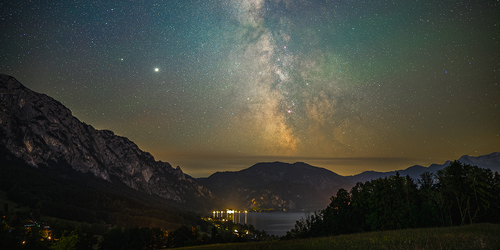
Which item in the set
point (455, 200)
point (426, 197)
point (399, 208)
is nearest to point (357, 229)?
point (399, 208)

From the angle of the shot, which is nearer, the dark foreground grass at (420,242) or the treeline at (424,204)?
the dark foreground grass at (420,242)

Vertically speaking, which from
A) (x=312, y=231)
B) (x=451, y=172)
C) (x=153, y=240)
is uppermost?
(x=451, y=172)

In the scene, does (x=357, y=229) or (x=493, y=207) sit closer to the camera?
(x=493, y=207)

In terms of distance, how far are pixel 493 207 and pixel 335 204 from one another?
1410 inches

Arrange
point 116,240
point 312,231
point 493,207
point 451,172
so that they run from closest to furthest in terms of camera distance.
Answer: point 493,207 → point 451,172 → point 312,231 → point 116,240

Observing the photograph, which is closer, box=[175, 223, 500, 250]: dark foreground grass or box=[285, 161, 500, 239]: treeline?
box=[175, 223, 500, 250]: dark foreground grass

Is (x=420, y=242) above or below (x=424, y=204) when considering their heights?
above

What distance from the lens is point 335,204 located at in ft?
276

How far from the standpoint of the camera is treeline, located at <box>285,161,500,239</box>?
62.4 m

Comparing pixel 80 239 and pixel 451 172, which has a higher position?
pixel 451 172

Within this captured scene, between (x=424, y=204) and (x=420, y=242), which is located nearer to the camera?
(x=420, y=242)

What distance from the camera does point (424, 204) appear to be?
6494 cm

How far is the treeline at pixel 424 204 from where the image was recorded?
62.4 m

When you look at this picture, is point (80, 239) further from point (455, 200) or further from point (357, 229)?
point (455, 200)
